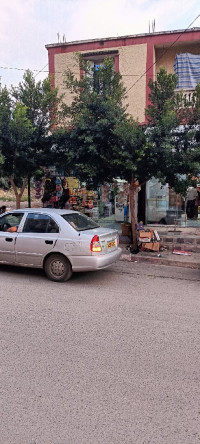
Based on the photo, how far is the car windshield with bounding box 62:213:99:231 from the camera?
→ 6754 millimetres

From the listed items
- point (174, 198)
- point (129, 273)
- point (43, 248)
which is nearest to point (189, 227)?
point (174, 198)

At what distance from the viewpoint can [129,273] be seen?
7574 mm

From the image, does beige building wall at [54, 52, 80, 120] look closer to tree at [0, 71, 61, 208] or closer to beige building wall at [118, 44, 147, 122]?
beige building wall at [118, 44, 147, 122]

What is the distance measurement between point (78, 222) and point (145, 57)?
29.6ft

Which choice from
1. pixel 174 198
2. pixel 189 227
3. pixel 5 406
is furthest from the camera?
pixel 174 198

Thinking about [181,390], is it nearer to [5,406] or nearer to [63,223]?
[5,406]

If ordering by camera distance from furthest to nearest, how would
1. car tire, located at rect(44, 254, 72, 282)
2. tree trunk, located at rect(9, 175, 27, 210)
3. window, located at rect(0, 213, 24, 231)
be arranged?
tree trunk, located at rect(9, 175, 27, 210), window, located at rect(0, 213, 24, 231), car tire, located at rect(44, 254, 72, 282)

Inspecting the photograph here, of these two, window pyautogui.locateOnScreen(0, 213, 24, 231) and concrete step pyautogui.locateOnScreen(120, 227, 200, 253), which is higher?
window pyautogui.locateOnScreen(0, 213, 24, 231)

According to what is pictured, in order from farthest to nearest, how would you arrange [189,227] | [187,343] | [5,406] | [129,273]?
1. [189,227]
2. [129,273]
3. [187,343]
4. [5,406]

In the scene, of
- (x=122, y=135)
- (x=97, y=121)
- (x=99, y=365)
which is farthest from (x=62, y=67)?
(x=99, y=365)

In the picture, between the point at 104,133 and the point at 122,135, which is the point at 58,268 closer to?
the point at 122,135

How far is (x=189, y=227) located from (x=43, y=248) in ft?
21.6

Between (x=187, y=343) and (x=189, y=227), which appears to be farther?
(x=189, y=227)

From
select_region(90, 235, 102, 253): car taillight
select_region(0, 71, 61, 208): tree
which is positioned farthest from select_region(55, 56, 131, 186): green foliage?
select_region(90, 235, 102, 253): car taillight
